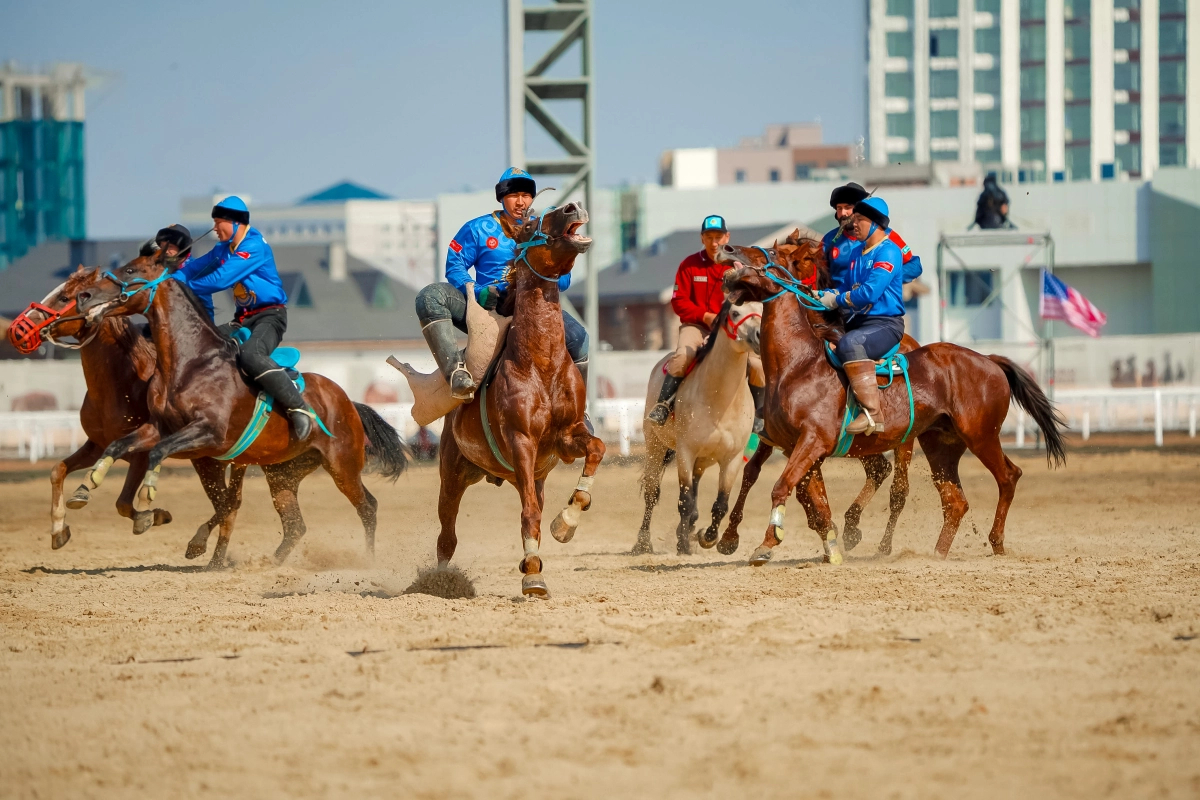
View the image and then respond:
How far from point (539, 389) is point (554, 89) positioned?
1143cm

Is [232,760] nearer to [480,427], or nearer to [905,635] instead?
[905,635]

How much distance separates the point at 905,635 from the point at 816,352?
315 centimetres

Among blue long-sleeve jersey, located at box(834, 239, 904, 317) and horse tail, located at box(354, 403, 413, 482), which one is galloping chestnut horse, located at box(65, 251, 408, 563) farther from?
blue long-sleeve jersey, located at box(834, 239, 904, 317)

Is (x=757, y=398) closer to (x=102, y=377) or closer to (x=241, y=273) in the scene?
(x=241, y=273)

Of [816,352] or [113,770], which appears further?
[816,352]

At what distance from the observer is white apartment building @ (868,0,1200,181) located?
6222 cm

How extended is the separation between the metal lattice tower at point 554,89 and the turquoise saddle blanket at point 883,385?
28.2 feet

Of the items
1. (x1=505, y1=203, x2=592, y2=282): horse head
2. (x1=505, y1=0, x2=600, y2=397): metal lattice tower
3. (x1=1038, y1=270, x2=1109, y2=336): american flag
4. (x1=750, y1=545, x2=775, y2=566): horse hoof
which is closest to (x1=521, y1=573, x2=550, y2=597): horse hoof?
(x1=750, y1=545, x2=775, y2=566): horse hoof

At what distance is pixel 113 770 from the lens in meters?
4.05

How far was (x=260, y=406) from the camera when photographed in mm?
8984

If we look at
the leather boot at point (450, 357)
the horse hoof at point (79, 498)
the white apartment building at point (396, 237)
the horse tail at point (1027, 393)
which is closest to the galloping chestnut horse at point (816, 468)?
the horse tail at point (1027, 393)

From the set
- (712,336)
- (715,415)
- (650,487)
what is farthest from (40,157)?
(715,415)

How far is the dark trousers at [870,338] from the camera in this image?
329 inches

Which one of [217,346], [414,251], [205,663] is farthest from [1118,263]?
Result: [205,663]
